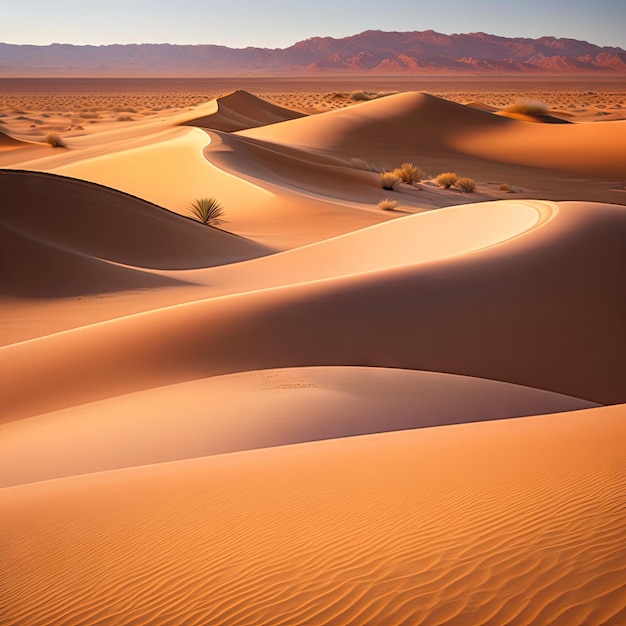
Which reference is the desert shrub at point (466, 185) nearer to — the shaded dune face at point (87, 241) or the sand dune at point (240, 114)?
the shaded dune face at point (87, 241)

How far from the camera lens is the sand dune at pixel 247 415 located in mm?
6039

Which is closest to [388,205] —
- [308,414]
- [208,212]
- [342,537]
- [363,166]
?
[208,212]

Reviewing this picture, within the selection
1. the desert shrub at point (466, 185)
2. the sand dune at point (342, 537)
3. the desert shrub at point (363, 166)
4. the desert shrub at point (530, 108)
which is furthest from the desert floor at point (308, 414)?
the desert shrub at point (530, 108)

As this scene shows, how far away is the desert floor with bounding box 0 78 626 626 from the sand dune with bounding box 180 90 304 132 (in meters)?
25.0

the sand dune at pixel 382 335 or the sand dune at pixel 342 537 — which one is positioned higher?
the sand dune at pixel 342 537

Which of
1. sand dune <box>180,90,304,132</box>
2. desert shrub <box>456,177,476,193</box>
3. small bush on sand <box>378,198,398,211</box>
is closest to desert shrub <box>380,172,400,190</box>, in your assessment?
desert shrub <box>456,177,476,193</box>

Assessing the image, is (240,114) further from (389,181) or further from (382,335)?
(382,335)

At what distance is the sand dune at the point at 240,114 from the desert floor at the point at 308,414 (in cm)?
2499

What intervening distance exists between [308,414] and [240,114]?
164ft

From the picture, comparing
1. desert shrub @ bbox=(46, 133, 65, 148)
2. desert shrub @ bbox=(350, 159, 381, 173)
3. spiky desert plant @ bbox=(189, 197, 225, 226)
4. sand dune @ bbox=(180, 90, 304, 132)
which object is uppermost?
sand dune @ bbox=(180, 90, 304, 132)

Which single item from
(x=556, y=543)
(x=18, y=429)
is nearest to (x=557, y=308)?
(x=18, y=429)

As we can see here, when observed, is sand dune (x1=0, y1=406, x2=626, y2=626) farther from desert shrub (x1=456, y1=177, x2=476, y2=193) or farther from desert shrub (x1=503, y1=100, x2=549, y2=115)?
desert shrub (x1=503, y1=100, x2=549, y2=115)

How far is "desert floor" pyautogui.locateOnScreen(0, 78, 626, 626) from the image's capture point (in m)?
2.94

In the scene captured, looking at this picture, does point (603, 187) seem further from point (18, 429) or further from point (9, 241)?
point (18, 429)
